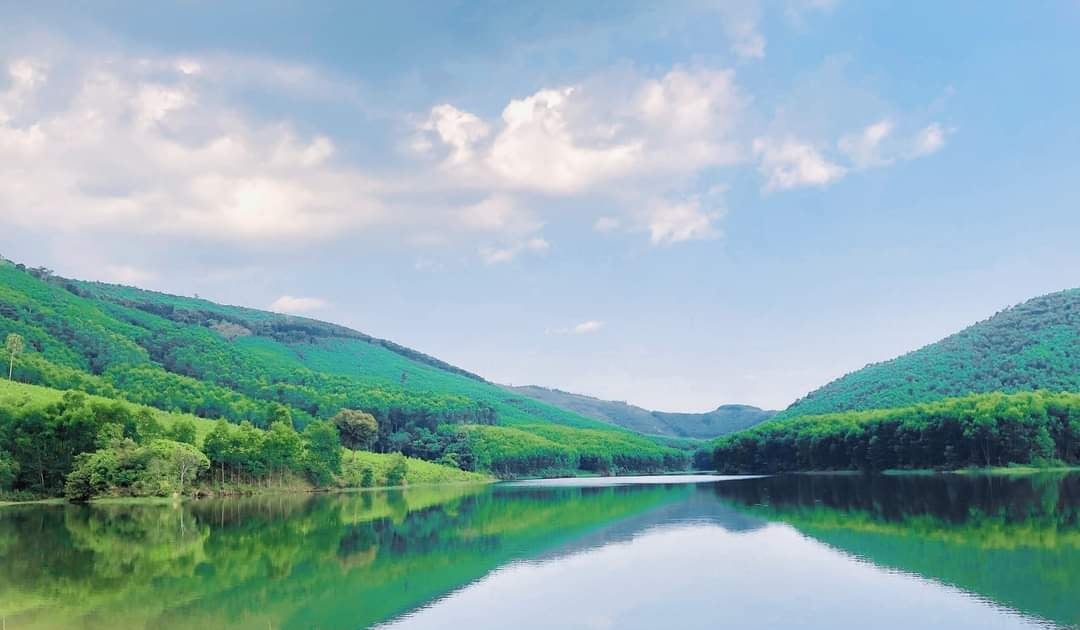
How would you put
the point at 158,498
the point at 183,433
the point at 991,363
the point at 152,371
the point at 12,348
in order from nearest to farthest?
the point at 158,498, the point at 183,433, the point at 12,348, the point at 991,363, the point at 152,371

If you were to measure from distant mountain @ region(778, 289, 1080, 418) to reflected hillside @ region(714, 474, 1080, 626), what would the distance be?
216ft

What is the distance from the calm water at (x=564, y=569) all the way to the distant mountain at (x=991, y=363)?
85283mm

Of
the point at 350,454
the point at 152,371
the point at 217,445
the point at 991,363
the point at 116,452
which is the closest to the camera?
the point at 116,452

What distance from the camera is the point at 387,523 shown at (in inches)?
2137

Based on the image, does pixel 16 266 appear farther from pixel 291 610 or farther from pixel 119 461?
pixel 291 610

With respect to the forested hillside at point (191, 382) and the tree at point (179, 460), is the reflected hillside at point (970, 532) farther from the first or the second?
the forested hillside at point (191, 382)

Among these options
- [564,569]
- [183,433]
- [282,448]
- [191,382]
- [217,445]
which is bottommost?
[564,569]

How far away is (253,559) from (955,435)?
95.3 metres

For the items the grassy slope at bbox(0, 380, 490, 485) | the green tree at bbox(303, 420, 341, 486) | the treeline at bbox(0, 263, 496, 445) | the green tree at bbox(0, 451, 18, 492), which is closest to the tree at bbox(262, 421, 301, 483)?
the green tree at bbox(303, 420, 341, 486)

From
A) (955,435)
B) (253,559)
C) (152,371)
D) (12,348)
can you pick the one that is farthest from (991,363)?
(12,348)

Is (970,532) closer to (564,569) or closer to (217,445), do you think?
(564,569)

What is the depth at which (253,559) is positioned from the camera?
36.2 m

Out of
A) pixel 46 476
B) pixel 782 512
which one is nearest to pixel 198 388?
pixel 46 476

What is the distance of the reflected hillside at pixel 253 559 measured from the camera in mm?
25031
